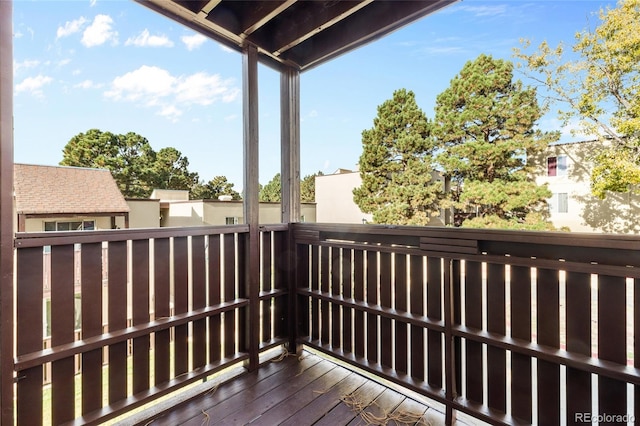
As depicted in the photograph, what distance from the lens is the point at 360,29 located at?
6.77ft

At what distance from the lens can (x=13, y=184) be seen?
1246 millimetres

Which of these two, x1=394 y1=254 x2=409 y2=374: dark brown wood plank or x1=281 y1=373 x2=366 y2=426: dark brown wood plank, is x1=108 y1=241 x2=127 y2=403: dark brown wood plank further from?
x1=394 y1=254 x2=409 y2=374: dark brown wood plank

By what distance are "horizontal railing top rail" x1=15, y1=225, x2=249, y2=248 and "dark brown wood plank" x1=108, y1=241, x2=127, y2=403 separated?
0.22 feet

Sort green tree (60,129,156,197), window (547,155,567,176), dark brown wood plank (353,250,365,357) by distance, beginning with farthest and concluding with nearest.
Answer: dark brown wood plank (353,250,365,357) → window (547,155,567,176) → green tree (60,129,156,197)

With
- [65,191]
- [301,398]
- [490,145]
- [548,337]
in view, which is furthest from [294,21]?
[490,145]

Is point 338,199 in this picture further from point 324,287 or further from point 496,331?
point 496,331

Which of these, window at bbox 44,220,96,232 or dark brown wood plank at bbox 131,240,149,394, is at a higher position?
window at bbox 44,220,96,232

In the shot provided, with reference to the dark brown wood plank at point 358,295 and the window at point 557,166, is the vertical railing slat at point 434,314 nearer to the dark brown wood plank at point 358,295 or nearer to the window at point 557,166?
the dark brown wood plank at point 358,295

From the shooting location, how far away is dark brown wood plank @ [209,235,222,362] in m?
2.03

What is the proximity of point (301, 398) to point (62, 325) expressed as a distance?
1489mm

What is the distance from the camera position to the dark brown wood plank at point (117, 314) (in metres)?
1.58

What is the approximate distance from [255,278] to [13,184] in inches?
58.4

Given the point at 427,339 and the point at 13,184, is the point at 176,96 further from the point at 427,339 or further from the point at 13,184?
Result: the point at 427,339

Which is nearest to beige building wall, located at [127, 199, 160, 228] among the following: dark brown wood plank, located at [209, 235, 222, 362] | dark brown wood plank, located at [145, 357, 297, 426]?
dark brown wood plank, located at [209, 235, 222, 362]
